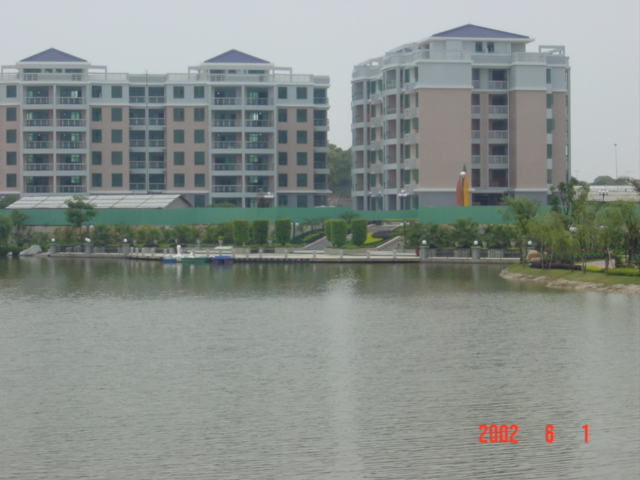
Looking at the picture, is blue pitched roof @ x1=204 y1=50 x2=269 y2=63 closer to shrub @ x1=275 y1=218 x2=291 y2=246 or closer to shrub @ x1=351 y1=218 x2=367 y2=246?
shrub @ x1=275 y1=218 x2=291 y2=246

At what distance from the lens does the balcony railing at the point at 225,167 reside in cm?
11312

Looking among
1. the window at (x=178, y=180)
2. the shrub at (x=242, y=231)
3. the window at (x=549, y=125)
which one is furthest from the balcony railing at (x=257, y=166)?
the window at (x=549, y=125)

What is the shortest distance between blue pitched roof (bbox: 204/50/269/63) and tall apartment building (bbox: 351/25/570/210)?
54.9 ft

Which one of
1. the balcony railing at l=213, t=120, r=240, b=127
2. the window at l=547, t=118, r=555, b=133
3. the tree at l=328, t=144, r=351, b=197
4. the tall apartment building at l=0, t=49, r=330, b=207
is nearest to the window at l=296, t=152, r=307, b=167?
the tall apartment building at l=0, t=49, r=330, b=207

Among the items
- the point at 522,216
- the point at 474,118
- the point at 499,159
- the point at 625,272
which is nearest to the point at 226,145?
the point at 474,118

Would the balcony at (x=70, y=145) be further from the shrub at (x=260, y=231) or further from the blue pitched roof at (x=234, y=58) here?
the shrub at (x=260, y=231)

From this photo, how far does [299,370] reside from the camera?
31219mm

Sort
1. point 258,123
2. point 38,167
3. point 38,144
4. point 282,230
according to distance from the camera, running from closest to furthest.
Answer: point 282,230
point 38,167
point 38,144
point 258,123

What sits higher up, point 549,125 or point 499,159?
point 549,125

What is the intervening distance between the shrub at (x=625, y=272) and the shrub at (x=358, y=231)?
1418 inches

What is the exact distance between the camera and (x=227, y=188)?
113125mm

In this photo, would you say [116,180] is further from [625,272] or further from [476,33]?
[625,272]

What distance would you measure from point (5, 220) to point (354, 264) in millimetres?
35262

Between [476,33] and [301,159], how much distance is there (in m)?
24.9
